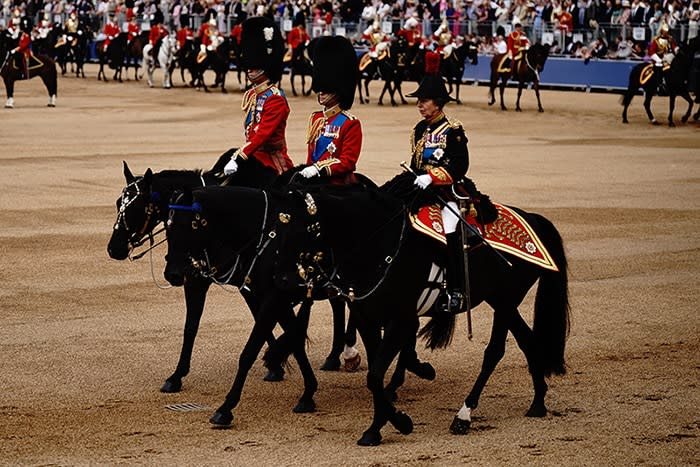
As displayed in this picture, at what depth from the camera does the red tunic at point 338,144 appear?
8.49m

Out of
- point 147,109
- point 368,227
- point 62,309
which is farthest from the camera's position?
point 147,109

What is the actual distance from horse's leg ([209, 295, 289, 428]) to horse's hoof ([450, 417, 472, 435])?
3.62 ft

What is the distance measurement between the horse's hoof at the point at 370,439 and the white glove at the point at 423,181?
1.36 m

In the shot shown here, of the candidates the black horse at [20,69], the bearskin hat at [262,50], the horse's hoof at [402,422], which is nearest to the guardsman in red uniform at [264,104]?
the bearskin hat at [262,50]

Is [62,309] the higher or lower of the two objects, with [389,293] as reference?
lower

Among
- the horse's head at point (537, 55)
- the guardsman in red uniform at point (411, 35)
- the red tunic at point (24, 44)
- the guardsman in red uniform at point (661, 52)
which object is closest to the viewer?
the guardsman in red uniform at point (661, 52)

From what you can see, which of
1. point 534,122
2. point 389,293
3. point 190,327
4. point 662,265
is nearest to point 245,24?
point 190,327

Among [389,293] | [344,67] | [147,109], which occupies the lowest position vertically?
[147,109]

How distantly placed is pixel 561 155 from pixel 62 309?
13.0 meters

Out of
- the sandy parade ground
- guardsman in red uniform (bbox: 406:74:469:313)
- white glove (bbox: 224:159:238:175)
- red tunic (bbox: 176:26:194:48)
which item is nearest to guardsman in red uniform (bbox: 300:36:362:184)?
white glove (bbox: 224:159:238:175)

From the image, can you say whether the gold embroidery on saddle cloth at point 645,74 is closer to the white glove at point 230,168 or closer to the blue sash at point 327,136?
the blue sash at point 327,136

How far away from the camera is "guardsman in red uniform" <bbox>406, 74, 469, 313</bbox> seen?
296 inches

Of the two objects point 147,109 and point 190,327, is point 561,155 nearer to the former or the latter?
point 147,109

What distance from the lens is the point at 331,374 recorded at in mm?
8664
